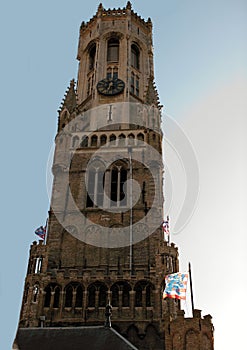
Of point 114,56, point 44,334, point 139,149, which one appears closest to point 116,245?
point 139,149

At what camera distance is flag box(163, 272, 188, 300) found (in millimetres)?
31391

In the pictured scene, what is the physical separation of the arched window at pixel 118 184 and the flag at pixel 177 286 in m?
14.6

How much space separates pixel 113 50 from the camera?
64.7 metres

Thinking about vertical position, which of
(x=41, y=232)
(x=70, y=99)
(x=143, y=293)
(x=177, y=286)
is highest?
(x=70, y=99)

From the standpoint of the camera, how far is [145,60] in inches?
2530

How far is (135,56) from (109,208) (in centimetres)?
2636

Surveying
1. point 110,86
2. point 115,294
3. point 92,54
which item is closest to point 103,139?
point 110,86

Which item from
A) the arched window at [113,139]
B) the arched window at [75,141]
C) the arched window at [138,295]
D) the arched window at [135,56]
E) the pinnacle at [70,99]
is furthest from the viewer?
the arched window at [135,56]

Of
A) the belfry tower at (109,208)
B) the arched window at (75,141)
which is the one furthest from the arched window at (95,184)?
the arched window at (75,141)

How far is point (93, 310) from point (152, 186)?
13.4m

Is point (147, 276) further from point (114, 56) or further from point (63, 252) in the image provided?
point (114, 56)

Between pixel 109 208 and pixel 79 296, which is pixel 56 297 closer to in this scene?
pixel 79 296

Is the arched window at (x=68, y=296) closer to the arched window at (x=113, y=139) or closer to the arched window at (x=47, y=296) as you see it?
the arched window at (x=47, y=296)

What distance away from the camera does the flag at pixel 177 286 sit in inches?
1236
